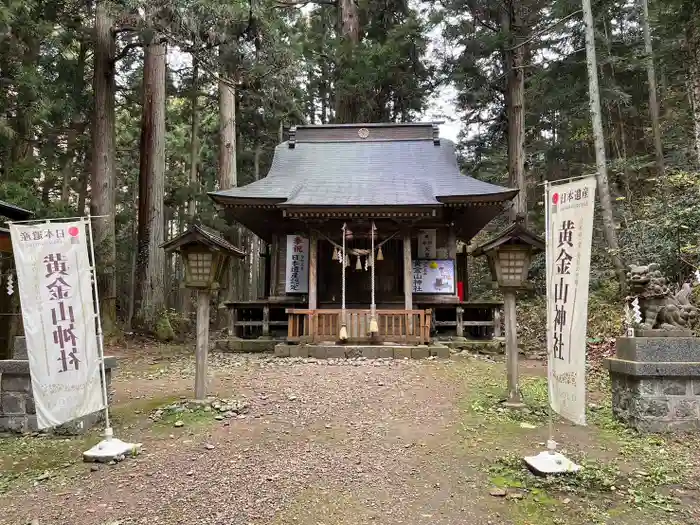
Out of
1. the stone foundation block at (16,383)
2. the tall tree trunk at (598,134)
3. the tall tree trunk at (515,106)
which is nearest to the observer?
the stone foundation block at (16,383)

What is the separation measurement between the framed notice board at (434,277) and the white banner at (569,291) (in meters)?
7.09

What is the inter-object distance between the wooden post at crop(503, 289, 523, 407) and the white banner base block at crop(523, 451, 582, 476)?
165 centimetres

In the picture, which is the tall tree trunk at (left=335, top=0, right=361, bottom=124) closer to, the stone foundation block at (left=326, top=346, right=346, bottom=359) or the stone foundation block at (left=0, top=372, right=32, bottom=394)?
the stone foundation block at (left=326, top=346, right=346, bottom=359)

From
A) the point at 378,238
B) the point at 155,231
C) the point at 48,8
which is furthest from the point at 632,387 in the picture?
the point at 48,8

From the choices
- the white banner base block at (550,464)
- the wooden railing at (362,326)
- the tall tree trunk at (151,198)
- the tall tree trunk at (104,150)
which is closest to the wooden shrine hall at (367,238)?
the wooden railing at (362,326)

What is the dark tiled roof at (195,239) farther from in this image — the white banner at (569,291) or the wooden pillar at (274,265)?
the wooden pillar at (274,265)

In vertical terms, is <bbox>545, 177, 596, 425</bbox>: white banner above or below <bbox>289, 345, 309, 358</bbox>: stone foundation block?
above

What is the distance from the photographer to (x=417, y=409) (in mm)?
5473

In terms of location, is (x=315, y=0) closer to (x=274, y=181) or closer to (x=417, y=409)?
(x=274, y=181)

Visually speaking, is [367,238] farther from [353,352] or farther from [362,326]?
[353,352]

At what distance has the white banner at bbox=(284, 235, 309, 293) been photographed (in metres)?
11.5

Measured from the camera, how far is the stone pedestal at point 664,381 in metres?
4.52

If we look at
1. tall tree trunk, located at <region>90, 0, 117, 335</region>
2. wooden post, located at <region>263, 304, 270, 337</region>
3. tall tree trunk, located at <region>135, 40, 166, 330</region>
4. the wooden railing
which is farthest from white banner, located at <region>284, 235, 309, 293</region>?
tall tree trunk, located at <region>90, 0, 117, 335</region>

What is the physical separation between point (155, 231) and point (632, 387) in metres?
11.5
